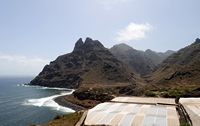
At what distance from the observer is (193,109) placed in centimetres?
5656

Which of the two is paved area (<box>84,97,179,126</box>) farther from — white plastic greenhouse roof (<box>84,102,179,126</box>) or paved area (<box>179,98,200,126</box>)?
paved area (<box>179,98,200,126</box>)

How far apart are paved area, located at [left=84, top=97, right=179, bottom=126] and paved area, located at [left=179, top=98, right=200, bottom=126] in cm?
271

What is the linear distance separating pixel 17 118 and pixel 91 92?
60309mm

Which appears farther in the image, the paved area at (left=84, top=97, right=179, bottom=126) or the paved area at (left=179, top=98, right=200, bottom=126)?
the paved area at (left=179, top=98, right=200, bottom=126)

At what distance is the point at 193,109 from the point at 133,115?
14.5 metres

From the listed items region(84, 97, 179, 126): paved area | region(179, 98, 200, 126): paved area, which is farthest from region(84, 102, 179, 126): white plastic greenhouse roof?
region(179, 98, 200, 126): paved area

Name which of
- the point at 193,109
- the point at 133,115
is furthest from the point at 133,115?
the point at 193,109

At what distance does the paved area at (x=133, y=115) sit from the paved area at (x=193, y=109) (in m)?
2.71

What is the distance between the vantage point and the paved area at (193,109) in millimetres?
46403

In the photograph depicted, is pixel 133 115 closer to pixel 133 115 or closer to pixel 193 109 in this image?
pixel 133 115

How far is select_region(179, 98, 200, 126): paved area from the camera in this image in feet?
152

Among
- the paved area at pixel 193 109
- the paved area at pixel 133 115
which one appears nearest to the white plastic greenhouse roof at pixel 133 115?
the paved area at pixel 133 115

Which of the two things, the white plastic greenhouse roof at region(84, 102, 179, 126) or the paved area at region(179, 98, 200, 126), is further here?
the paved area at region(179, 98, 200, 126)

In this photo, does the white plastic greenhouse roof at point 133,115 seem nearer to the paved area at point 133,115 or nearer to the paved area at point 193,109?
the paved area at point 133,115
